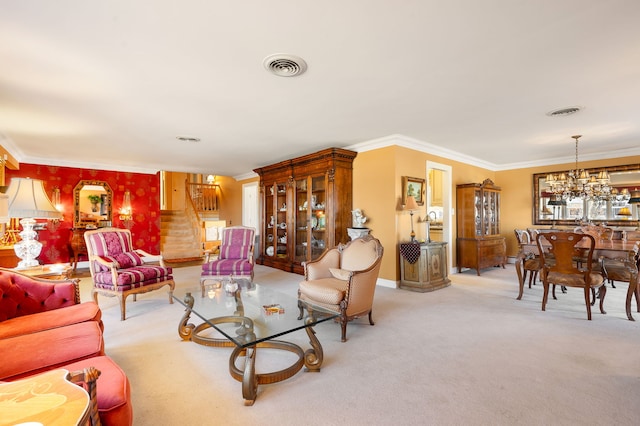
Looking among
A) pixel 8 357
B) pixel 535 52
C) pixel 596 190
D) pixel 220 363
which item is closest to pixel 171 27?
pixel 8 357

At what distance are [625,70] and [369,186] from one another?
3.40 meters

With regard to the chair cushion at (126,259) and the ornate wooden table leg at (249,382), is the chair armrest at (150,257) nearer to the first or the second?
the chair cushion at (126,259)

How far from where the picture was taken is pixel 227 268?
4.52m

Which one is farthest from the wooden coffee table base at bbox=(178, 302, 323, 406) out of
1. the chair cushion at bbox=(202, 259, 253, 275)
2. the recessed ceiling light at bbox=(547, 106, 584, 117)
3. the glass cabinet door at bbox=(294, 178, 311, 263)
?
the recessed ceiling light at bbox=(547, 106, 584, 117)

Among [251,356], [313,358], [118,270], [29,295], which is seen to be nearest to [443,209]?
[313,358]

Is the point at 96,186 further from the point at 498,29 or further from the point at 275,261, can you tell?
the point at 498,29

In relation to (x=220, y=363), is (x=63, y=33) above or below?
above

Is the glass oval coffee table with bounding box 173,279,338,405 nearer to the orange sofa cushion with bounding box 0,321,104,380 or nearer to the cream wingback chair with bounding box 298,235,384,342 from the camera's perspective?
the cream wingback chair with bounding box 298,235,384,342

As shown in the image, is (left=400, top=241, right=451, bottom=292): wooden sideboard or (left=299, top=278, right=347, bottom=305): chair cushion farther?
(left=400, top=241, right=451, bottom=292): wooden sideboard

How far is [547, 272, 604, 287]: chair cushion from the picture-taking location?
11.6ft

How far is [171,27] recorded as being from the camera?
6.98 feet

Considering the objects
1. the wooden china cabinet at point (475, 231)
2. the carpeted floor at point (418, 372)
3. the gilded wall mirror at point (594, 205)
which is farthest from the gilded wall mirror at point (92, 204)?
the gilded wall mirror at point (594, 205)

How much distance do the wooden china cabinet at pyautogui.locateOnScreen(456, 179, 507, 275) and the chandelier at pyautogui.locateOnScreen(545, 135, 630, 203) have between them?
1.20 meters

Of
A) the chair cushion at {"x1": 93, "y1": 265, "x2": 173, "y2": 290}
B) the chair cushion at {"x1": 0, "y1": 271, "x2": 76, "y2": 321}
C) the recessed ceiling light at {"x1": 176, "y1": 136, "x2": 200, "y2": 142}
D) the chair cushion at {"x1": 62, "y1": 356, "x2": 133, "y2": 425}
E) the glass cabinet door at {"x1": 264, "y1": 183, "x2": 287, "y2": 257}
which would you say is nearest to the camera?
the chair cushion at {"x1": 62, "y1": 356, "x2": 133, "y2": 425}
